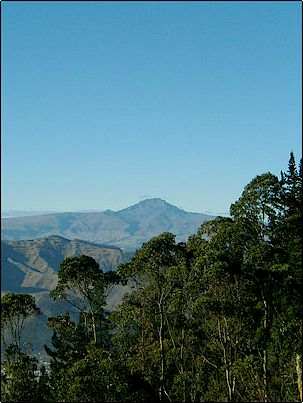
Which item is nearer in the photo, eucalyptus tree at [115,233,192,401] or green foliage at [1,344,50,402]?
green foliage at [1,344,50,402]

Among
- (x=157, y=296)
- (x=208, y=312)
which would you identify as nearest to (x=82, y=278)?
(x=157, y=296)

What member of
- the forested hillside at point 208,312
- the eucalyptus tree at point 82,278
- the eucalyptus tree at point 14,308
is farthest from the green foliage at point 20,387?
the eucalyptus tree at point 82,278

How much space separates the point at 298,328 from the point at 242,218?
6652 millimetres

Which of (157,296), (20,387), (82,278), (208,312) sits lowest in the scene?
(20,387)

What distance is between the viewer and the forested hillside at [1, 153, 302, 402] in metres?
23.4

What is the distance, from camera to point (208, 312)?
86.9 feet

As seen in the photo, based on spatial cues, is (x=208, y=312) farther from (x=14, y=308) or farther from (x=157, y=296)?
(x=14, y=308)

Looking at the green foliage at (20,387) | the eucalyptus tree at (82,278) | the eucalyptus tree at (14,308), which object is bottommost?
the green foliage at (20,387)

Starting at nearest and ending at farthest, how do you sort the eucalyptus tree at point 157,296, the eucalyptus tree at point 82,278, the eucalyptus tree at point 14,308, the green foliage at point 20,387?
the green foliage at point 20,387 → the eucalyptus tree at point 14,308 → the eucalyptus tree at point 157,296 → the eucalyptus tree at point 82,278

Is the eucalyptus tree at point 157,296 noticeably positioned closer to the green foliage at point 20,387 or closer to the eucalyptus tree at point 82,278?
the eucalyptus tree at point 82,278

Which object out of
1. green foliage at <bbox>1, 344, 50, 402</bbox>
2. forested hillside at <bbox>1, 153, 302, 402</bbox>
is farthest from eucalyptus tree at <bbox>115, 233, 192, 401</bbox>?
green foliage at <bbox>1, 344, 50, 402</bbox>

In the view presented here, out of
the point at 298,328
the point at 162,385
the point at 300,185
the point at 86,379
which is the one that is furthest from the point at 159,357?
the point at 300,185

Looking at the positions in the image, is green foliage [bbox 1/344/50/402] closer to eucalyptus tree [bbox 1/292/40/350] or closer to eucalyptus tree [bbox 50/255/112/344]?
eucalyptus tree [bbox 1/292/40/350]

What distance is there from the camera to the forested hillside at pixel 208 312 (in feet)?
76.7
